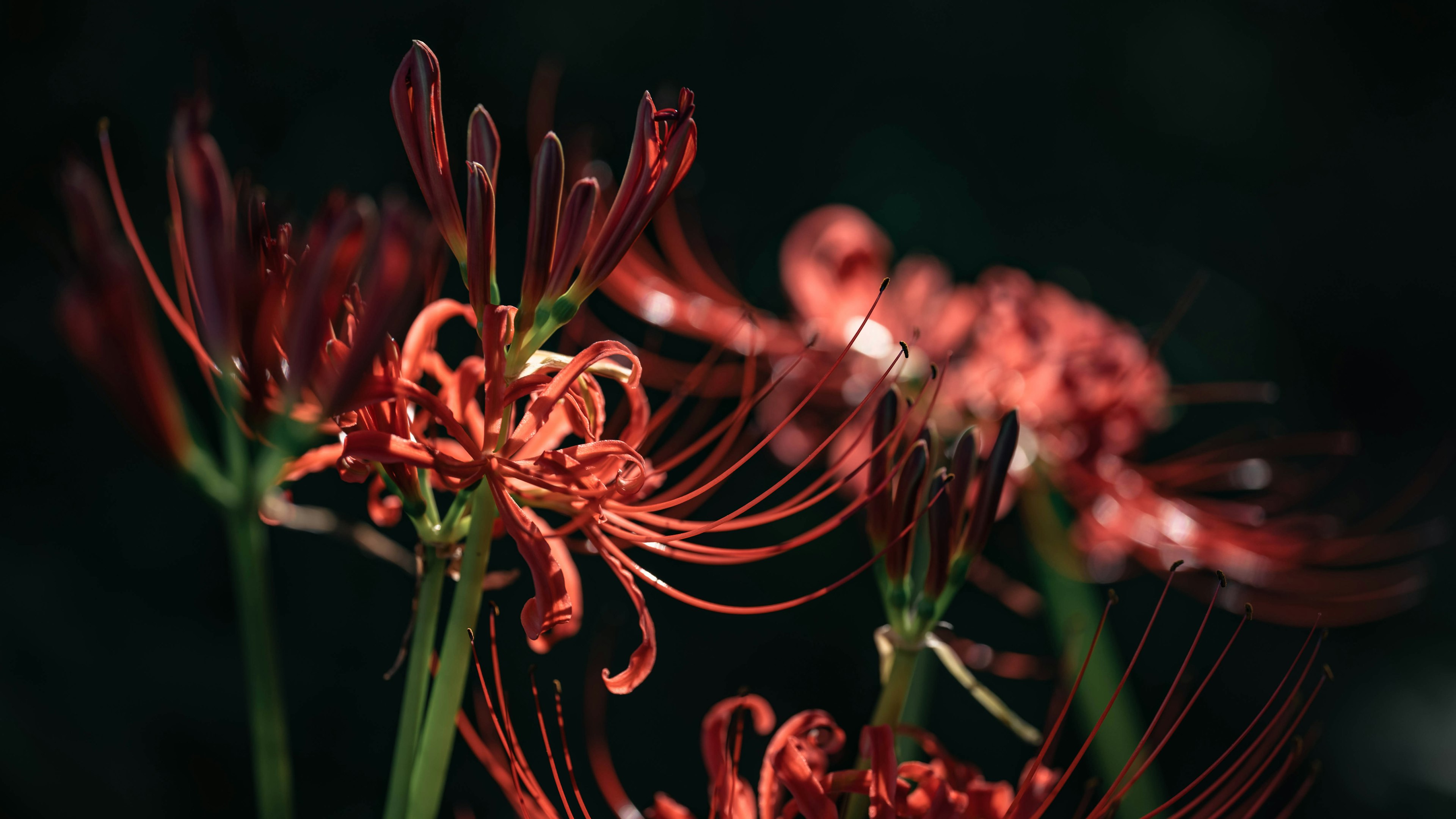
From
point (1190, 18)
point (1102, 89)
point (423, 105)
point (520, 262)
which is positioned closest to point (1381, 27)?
point (1190, 18)

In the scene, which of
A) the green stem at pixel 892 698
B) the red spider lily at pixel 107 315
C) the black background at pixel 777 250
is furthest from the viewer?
the black background at pixel 777 250

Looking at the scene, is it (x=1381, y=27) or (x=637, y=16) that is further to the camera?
(x=1381, y=27)

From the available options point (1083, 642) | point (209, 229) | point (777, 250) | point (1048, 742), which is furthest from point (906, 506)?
point (777, 250)

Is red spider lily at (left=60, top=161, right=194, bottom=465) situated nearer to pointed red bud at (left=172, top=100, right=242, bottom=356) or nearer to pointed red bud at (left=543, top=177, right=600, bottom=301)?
pointed red bud at (left=172, top=100, right=242, bottom=356)

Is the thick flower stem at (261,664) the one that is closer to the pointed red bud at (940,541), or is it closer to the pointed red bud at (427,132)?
the pointed red bud at (427,132)

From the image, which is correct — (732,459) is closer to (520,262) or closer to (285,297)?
(520,262)

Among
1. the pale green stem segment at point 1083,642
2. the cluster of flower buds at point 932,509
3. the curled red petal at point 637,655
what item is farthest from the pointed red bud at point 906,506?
the pale green stem segment at point 1083,642
